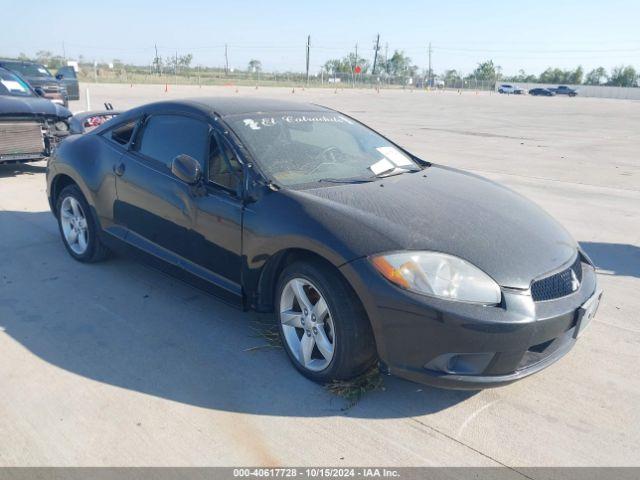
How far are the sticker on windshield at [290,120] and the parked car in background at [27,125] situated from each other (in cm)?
608

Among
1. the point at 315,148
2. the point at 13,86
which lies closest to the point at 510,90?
the point at 13,86

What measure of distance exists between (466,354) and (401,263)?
53 centimetres

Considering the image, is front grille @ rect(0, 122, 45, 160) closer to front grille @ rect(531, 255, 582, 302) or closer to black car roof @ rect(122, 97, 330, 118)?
black car roof @ rect(122, 97, 330, 118)

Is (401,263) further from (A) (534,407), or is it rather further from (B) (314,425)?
(A) (534,407)

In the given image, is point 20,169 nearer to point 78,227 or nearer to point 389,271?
point 78,227

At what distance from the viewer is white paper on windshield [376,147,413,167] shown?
431cm

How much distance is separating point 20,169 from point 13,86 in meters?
1.37

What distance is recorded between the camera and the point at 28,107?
28.3ft

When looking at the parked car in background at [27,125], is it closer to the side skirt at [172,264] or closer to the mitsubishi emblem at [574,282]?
the side skirt at [172,264]

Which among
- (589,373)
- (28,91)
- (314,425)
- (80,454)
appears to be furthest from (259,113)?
(28,91)

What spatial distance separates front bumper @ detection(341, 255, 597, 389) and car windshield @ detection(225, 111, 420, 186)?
1039 millimetres

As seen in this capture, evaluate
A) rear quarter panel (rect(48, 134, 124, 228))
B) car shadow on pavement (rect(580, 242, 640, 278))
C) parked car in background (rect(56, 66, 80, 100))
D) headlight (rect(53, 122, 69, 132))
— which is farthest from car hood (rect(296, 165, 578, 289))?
parked car in background (rect(56, 66, 80, 100))

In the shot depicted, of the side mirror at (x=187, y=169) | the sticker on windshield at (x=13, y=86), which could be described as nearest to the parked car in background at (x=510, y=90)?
the sticker on windshield at (x=13, y=86)

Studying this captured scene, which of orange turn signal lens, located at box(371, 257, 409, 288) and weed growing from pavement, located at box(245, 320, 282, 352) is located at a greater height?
orange turn signal lens, located at box(371, 257, 409, 288)
